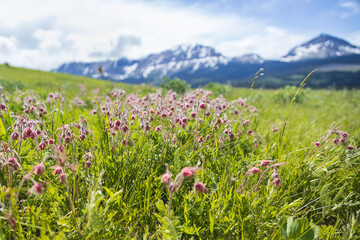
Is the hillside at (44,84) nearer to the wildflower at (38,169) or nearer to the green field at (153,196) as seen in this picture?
the green field at (153,196)

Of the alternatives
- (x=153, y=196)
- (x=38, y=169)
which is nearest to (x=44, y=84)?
(x=153, y=196)

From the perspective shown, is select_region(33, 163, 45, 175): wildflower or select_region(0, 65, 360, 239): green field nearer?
select_region(33, 163, 45, 175): wildflower

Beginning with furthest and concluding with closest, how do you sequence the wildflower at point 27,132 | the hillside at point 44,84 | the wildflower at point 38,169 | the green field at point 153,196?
the hillside at point 44,84 → the wildflower at point 27,132 → the green field at point 153,196 → the wildflower at point 38,169

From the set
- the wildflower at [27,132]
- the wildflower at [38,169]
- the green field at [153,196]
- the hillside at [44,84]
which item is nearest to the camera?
the wildflower at [38,169]

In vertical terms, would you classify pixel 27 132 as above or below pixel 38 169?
above

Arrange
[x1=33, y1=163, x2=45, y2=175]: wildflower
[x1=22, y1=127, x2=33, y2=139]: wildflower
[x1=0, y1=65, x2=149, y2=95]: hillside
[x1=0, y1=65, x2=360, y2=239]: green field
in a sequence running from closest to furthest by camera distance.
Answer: [x1=33, y1=163, x2=45, y2=175]: wildflower, [x1=0, y1=65, x2=360, y2=239]: green field, [x1=22, y1=127, x2=33, y2=139]: wildflower, [x1=0, y1=65, x2=149, y2=95]: hillside

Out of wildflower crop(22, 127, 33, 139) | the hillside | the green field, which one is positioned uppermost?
the hillside

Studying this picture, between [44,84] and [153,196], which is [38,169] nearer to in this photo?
[153,196]

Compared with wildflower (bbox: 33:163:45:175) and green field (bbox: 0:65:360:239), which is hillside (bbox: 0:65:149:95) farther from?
wildflower (bbox: 33:163:45:175)

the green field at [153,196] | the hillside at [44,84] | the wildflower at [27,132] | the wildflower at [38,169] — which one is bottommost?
the green field at [153,196]

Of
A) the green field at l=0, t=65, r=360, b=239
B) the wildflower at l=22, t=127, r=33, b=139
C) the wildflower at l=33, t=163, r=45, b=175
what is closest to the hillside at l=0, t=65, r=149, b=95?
the wildflower at l=22, t=127, r=33, b=139

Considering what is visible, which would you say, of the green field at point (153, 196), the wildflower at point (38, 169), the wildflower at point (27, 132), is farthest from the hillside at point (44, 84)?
the wildflower at point (38, 169)

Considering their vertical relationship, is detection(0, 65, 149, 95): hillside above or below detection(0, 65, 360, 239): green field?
above

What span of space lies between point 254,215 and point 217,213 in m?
0.32
